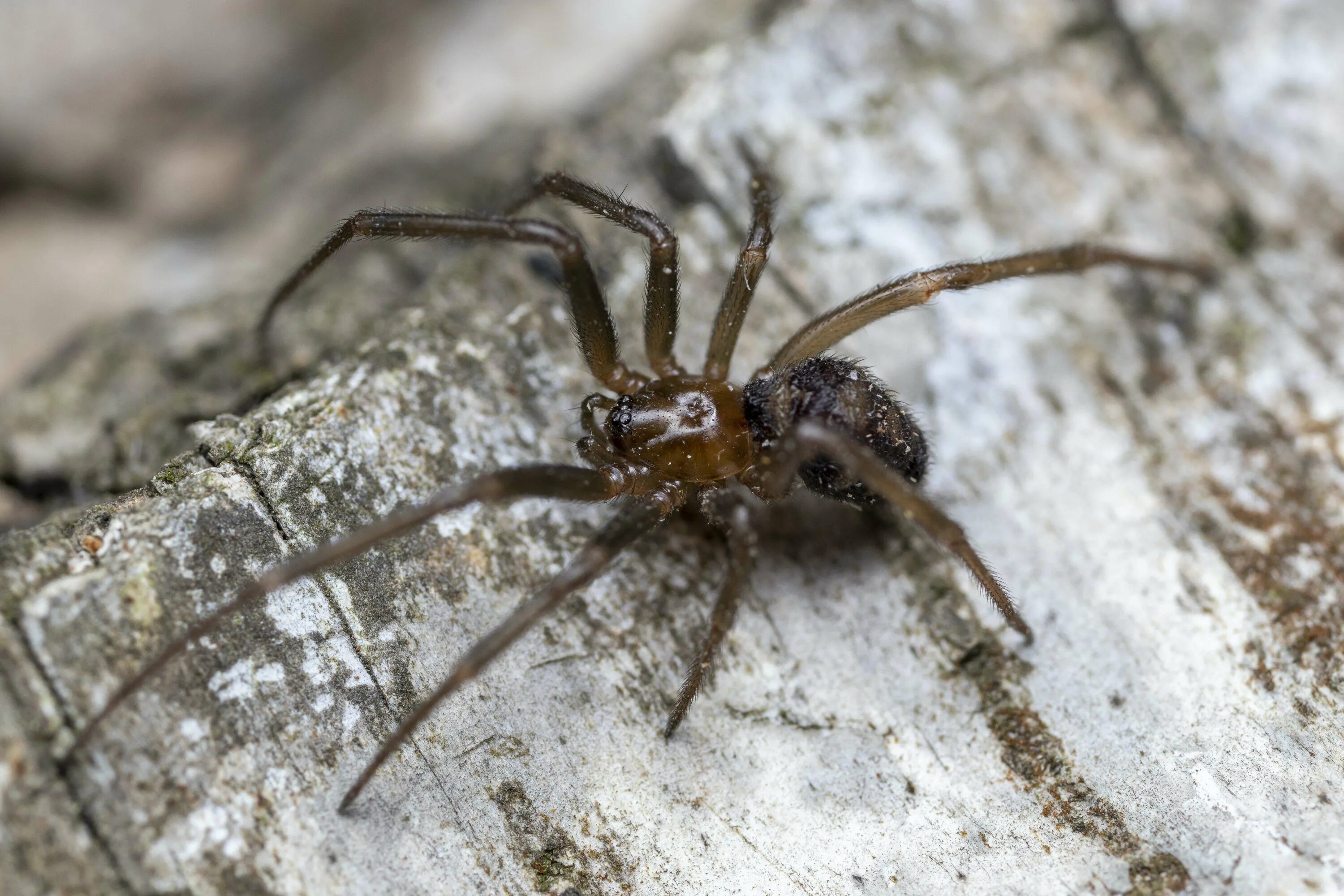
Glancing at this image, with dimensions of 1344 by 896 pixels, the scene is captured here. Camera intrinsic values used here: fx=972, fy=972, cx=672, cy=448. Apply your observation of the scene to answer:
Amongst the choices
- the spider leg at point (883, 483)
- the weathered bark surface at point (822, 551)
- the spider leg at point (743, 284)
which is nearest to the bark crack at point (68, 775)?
the weathered bark surface at point (822, 551)

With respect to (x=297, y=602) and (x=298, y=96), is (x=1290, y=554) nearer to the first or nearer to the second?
(x=297, y=602)

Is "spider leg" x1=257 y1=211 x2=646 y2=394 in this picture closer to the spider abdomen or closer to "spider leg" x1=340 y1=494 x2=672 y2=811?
the spider abdomen

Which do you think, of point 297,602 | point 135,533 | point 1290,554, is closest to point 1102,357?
point 1290,554

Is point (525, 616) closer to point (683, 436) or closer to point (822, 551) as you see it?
point (683, 436)

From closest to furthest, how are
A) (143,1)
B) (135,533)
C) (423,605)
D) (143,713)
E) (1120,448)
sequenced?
(143,713) < (135,533) < (423,605) < (1120,448) < (143,1)

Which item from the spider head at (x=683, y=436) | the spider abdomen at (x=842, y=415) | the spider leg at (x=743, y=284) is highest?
the spider leg at (x=743, y=284)

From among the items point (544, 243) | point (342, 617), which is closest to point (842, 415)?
point (544, 243)

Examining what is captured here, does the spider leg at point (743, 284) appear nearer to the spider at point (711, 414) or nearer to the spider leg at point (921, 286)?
the spider at point (711, 414)
